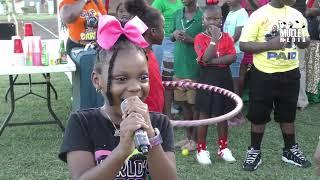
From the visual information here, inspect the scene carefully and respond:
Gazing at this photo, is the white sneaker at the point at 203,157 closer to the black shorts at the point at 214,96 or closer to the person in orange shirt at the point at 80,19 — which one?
the black shorts at the point at 214,96

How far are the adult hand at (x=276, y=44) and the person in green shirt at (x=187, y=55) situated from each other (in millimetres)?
1131

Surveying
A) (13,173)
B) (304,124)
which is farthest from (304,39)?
(13,173)

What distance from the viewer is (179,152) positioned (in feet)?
17.6

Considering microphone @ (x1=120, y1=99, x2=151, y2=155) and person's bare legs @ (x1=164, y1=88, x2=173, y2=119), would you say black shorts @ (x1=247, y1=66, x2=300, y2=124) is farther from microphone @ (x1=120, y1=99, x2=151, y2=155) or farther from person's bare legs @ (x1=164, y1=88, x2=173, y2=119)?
microphone @ (x1=120, y1=99, x2=151, y2=155)

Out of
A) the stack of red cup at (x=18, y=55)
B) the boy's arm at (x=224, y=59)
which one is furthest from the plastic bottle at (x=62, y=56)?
the boy's arm at (x=224, y=59)

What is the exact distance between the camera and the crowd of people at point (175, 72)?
1.93 m

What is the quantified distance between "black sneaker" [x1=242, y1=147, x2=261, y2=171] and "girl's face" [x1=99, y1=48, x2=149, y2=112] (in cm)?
313

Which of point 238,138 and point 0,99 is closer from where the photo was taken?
point 238,138

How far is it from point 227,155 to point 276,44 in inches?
52.4

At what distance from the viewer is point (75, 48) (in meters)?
5.35

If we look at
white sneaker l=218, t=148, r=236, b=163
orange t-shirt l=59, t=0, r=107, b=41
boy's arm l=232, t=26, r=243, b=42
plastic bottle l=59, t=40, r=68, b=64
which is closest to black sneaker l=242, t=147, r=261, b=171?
white sneaker l=218, t=148, r=236, b=163

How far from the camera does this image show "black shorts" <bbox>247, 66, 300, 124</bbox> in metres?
4.64

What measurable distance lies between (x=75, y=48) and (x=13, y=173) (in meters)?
1.54

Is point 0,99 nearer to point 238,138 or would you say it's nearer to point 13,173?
point 13,173
